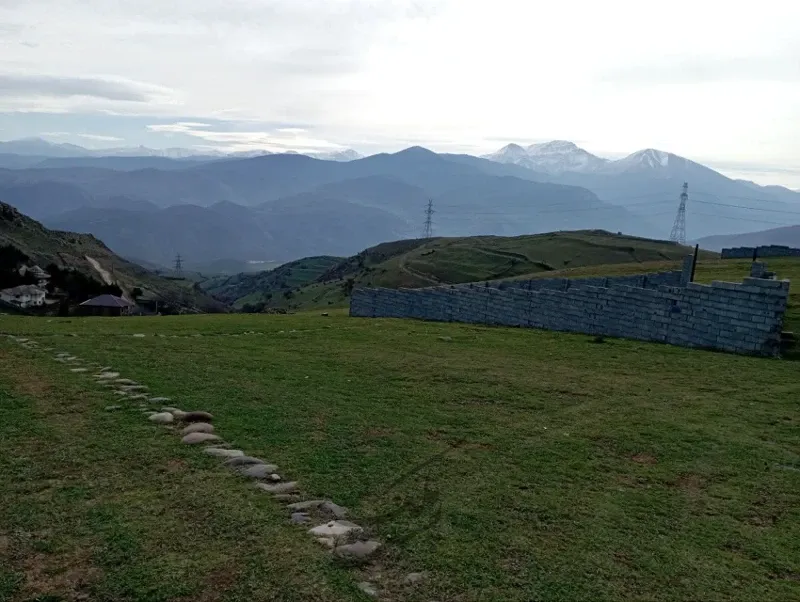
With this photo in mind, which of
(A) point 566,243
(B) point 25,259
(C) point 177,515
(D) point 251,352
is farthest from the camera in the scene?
(A) point 566,243

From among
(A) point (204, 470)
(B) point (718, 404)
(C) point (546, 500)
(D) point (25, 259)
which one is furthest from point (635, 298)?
(D) point (25, 259)

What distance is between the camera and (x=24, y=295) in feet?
253

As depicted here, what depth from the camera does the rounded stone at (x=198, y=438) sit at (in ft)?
32.1

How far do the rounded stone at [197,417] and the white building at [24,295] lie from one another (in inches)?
2919

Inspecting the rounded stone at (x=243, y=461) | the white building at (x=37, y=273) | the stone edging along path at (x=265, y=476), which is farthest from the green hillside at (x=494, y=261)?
the rounded stone at (x=243, y=461)

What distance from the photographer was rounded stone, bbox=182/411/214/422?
10.8 m

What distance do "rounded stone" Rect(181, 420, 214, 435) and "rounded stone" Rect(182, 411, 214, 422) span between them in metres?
0.30

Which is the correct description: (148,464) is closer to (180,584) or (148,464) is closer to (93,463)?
(93,463)

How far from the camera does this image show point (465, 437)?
34.5ft

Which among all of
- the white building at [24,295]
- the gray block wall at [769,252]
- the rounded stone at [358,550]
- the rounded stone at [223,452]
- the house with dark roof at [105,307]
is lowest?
the white building at [24,295]

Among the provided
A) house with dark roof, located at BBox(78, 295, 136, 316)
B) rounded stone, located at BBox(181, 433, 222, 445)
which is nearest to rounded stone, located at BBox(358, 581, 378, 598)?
rounded stone, located at BBox(181, 433, 222, 445)

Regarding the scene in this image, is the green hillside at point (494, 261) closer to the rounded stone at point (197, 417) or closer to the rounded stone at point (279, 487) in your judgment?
the rounded stone at point (197, 417)

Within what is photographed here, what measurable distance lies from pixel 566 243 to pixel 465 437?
9919 centimetres

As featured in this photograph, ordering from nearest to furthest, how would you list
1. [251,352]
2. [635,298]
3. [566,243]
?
1. [251,352]
2. [635,298]
3. [566,243]
